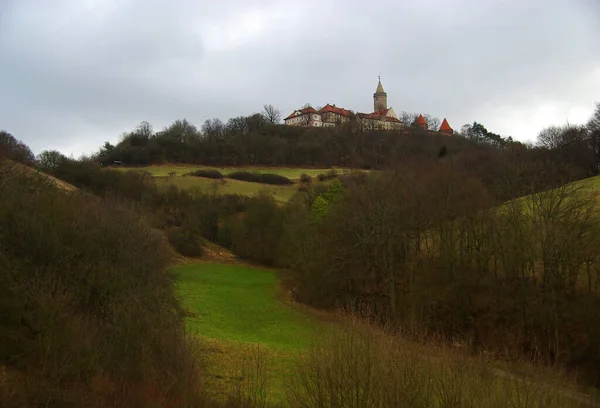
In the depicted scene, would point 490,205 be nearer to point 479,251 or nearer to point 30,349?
point 479,251

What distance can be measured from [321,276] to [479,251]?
11582 millimetres

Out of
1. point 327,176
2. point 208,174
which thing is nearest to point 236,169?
point 208,174

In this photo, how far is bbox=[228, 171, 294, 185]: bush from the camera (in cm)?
7400

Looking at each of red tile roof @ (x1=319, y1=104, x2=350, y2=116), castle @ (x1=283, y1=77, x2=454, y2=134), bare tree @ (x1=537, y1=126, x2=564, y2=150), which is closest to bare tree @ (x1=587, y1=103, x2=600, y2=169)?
bare tree @ (x1=537, y1=126, x2=564, y2=150)

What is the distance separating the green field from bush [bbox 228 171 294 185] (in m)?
25.5

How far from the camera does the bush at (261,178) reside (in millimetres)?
74000

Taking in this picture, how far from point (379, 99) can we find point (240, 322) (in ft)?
432

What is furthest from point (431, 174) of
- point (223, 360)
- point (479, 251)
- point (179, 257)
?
point (179, 257)

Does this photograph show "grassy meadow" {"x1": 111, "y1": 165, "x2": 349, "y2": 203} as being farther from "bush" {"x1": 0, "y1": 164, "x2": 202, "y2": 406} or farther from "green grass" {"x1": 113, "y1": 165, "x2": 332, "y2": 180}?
"bush" {"x1": 0, "y1": 164, "x2": 202, "y2": 406}

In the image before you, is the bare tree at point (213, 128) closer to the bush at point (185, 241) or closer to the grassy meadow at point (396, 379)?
the bush at point (185, 241)

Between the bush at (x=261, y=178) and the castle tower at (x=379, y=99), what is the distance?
276ft

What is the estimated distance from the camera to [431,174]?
30688 mm

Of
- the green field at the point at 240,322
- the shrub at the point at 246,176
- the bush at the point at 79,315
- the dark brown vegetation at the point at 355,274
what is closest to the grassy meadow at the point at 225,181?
the shrub at the point at 246,176

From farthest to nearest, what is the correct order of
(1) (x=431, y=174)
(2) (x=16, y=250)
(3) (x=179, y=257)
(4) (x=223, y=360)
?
(3) (x=179, y=257)
(1) (x=431, y=174)
(4) (x=223, y=360)
(2) (x=16, y=250)
